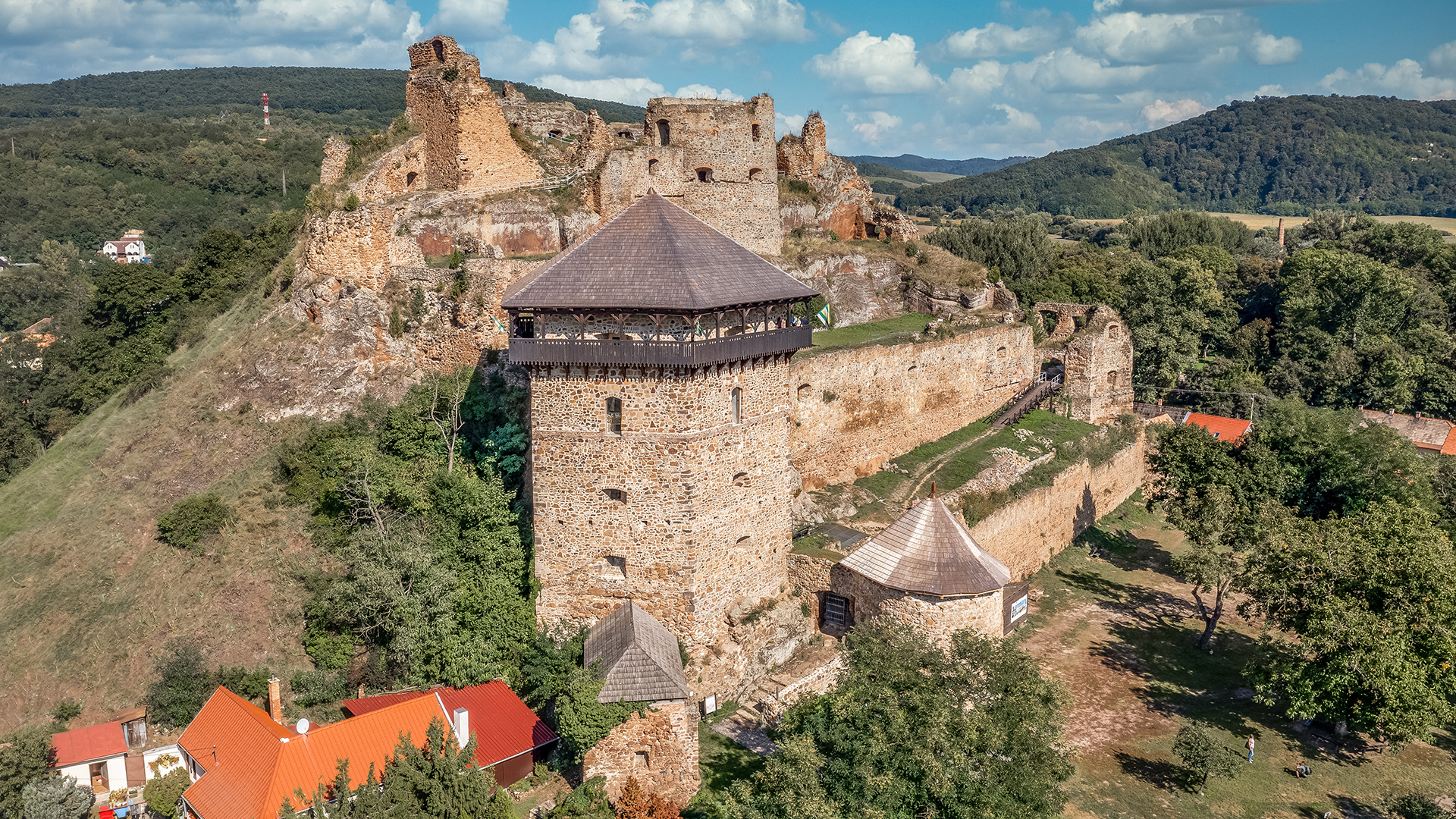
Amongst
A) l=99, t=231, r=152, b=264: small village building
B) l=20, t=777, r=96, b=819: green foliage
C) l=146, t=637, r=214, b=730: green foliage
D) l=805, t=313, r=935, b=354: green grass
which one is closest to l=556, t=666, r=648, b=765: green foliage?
l=146, t=637, r=214, b=730: green foliage

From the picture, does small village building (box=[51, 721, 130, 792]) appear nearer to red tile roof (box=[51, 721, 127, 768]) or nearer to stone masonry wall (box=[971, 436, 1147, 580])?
red tile roof (box=[51, 721, 127, 768])

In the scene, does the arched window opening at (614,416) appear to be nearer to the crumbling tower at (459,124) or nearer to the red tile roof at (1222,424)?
the crumbling tower at (459,124)

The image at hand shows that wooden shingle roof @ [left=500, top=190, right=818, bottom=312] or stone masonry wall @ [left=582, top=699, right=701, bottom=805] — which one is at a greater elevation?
wooden shingle roof @ [left=500, top=190, right=818, bottom=312]

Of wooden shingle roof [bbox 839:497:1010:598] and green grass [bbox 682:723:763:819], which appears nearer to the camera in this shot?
green grass [bbox 682:723:763:819]

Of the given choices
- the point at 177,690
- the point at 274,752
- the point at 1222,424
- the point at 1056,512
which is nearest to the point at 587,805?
the point at 274,752

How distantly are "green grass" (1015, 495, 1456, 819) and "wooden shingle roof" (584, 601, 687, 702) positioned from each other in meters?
8.91

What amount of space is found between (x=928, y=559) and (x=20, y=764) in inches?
797

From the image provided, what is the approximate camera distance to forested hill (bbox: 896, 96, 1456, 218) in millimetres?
130375

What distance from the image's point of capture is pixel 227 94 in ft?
510

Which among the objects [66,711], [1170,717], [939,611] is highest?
[939,611]

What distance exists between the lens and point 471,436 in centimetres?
2795

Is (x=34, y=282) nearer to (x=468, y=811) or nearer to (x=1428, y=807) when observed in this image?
(x=468, y=811)

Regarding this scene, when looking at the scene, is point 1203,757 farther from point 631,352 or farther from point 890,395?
point 890,395

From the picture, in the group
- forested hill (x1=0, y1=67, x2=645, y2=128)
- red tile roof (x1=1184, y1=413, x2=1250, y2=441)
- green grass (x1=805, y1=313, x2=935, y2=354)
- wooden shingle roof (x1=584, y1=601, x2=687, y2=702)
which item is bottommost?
wooden shingle roof (x1=584, y1=601, x2=687, y2=702)
